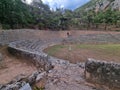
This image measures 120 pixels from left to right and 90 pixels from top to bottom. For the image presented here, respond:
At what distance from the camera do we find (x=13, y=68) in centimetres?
1042

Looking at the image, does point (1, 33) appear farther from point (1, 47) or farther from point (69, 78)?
point (69, 78)

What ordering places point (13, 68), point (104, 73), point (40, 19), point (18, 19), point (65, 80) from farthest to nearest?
point (40, 19), point (18, 19), point (13, 68), point (65, 80), point (104, 73)

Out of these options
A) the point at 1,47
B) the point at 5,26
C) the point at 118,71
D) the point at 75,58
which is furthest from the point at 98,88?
the point at 5,26

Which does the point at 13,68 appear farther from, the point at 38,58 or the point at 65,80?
the point at 65,80

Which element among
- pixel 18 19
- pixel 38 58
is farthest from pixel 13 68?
pixel 18 19

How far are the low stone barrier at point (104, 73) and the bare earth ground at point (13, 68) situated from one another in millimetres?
3689

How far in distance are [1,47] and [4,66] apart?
380 centimetres

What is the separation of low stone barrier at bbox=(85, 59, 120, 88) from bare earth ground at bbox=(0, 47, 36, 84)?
369cm

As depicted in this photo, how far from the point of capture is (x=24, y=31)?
20438mm

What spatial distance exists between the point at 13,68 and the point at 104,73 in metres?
5.68

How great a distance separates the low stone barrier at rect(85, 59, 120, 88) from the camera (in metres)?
5.92

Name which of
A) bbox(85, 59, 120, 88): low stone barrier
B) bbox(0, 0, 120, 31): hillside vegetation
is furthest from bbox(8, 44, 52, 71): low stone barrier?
bbox(0, 0, 120, 31): hillside vegetation

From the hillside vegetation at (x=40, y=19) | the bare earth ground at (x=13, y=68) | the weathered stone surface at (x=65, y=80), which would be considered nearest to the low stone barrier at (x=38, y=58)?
the bare earth ground at (x=13, y=68)

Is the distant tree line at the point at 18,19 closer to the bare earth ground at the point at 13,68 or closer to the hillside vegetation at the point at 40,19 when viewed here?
the hillside vegetation at the point at 40,19
